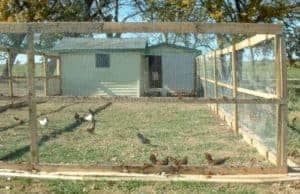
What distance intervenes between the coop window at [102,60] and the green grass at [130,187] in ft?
6.06

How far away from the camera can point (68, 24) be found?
721 centimetres

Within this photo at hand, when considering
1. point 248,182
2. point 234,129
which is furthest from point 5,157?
point 234,129

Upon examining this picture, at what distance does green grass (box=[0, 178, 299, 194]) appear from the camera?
668 cm

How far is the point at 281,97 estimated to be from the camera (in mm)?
7254

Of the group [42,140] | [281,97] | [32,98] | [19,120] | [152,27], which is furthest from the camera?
[19,120]


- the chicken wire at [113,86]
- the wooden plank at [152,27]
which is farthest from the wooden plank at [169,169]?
the wooden plank at [152,27]

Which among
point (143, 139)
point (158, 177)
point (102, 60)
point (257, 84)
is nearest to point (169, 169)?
point (158, 177)

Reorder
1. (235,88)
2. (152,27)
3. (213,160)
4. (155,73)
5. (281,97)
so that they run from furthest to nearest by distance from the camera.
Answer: (235,88)
(155,73)
(213,160)
(281,97)
(152,27)

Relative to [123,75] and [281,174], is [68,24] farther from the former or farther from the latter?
[281,174]

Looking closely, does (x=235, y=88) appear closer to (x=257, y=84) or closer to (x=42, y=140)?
(x=257, y=84)

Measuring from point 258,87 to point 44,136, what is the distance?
4293 mm

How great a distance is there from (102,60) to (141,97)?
46.5 inches

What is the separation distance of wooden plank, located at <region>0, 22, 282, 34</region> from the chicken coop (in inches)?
0.5

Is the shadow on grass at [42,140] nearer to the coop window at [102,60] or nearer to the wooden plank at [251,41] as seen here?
the coop window at [102,60]
